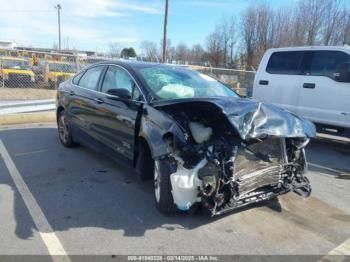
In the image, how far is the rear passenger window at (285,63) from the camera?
7.93 m

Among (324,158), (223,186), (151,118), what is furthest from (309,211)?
(324,158)

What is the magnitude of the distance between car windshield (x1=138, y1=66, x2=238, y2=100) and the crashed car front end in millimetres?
591

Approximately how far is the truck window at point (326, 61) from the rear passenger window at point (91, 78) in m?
4.51

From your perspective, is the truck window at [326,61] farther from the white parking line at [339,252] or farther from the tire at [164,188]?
the tire at [164,188]

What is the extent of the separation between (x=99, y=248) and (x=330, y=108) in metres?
5.74

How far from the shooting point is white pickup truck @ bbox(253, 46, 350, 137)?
7082mm

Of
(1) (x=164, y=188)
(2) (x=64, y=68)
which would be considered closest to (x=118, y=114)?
(1) (x=164, y=188)

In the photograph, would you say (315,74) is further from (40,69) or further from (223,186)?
(40,69)

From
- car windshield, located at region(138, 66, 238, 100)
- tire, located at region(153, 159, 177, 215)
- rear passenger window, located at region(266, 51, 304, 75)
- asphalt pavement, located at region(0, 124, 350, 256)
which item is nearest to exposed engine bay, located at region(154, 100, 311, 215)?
tire, located at region(153, 159, 177, 215)

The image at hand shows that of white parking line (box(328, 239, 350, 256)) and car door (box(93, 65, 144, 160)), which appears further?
car door (box(93, 65, 144, 160))

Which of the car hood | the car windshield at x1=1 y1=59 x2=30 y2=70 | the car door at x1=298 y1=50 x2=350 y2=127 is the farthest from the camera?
the car windshield at x1=1 y1=59 x2=30 y2=70

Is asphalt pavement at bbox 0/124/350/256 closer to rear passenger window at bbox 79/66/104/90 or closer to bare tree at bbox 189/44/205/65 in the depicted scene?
rear passenger window at bbox 79/66/104/90

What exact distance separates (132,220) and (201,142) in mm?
1121

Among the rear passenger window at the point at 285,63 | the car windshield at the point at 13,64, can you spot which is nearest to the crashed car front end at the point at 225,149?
the rear passenger window at the point at 285,63
